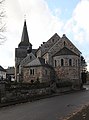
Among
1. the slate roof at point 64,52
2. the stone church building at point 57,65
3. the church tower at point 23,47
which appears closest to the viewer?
the stone church building at point 57,65

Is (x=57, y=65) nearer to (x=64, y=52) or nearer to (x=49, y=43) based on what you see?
(x=64, y=52)

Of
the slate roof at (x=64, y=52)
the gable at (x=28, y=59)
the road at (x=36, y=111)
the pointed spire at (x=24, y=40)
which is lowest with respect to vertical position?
the road at (x=36, y=111)

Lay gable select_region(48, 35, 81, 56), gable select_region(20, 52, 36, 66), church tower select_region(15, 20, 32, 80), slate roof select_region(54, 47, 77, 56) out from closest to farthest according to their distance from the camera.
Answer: slate roof select_region(54, 47, 77, 56), gable select_region(48, 35, 81, 56), gable select_region(20, 52, 36, 66), church tower select_region(15, 20, 32, 80)

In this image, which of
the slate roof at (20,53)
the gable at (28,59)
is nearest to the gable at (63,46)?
the gable at (28,59)

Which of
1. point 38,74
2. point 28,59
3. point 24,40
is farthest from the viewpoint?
point 24,40

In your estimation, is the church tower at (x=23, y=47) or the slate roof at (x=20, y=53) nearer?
the church tower at (x=23, y=47)

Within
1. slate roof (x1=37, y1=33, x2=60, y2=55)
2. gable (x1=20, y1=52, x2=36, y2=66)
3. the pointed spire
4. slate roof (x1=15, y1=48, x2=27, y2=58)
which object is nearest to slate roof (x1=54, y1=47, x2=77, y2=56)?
slate roof (x1=37, y1=33, x2=60, y2=55)

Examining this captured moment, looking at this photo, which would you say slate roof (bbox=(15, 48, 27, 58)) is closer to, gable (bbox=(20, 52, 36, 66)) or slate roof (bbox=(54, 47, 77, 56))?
gable (bbox=(20, 52, 36, 66))

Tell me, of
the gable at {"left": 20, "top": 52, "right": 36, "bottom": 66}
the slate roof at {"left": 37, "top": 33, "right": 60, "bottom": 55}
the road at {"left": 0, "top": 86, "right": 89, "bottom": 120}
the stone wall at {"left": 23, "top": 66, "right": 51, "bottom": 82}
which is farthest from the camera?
the gable at {"left": 20, "top": 52, "right": 36, "bottom": 66}

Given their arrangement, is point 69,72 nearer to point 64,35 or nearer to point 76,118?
point 64,35

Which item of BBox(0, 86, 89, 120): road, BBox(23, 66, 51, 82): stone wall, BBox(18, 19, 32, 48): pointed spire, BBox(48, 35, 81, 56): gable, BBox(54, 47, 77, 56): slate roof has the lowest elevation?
BBox(0, 86, 89, 120): road

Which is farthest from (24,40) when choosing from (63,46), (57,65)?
(57,65)

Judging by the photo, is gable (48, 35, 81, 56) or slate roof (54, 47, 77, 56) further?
gable (48, 35, 81, 56)

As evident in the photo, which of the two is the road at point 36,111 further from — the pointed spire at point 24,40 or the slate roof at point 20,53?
the pointed spire at point 24,40
